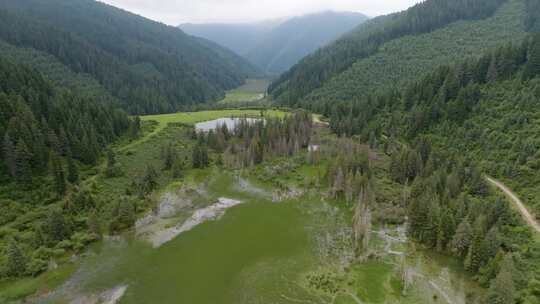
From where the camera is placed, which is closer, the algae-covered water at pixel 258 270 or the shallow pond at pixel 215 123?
the algae-covered water at pixel 258 270

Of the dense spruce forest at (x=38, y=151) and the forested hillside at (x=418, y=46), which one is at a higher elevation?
the forested hillside at (x=418, y=46)

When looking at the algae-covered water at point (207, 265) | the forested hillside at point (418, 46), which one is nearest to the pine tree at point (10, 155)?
the algae-covered water at point (207, 265)

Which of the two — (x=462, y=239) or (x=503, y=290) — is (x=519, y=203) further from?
(x=503, y=290)

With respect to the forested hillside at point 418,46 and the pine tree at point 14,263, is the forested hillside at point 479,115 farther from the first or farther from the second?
the pine tree at point 14,263

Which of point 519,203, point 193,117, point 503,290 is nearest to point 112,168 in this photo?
point 193,117

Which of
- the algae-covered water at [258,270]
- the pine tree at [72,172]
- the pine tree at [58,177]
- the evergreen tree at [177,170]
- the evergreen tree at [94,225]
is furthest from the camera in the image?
the evergreen tree at [177,170]

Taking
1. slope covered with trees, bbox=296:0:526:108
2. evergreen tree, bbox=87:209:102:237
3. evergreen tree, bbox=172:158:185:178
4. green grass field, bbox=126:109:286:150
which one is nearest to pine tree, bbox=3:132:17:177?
evergreen tree, bbox=87:209:102:237

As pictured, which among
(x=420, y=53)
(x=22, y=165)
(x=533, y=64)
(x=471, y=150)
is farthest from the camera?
(x=420, y=53)
